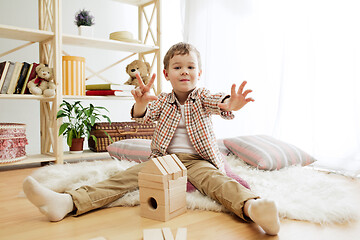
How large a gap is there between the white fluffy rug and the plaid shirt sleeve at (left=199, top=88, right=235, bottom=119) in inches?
12.2

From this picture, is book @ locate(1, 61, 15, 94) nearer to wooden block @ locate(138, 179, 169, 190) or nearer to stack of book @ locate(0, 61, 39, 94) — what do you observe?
stack of book @ locate(0, 61, 39, 94)

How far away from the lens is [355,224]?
3.20 ft

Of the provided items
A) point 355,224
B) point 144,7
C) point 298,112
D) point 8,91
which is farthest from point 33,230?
point 144,7

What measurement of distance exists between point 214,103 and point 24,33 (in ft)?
4.32

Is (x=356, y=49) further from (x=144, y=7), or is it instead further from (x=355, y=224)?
(x=144, y=7)

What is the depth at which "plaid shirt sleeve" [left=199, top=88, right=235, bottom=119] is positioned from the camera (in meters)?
1.21

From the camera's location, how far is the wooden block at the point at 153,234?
2.74 ft

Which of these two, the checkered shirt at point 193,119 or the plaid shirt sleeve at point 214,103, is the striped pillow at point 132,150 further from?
the plaid shirt sleeve at point 214,103

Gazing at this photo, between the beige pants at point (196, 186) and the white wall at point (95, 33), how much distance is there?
1.48m

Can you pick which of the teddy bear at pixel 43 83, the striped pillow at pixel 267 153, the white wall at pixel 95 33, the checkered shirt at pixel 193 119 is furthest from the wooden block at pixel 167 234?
the white wall at pixel 95 33

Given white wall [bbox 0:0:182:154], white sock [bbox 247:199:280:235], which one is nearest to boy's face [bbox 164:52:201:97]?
white sock [bbox 247:199:280:235]

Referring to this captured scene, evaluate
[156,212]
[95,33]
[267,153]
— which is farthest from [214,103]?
[95,33]

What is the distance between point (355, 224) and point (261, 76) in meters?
1.42

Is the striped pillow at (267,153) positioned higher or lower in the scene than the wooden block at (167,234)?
higher
